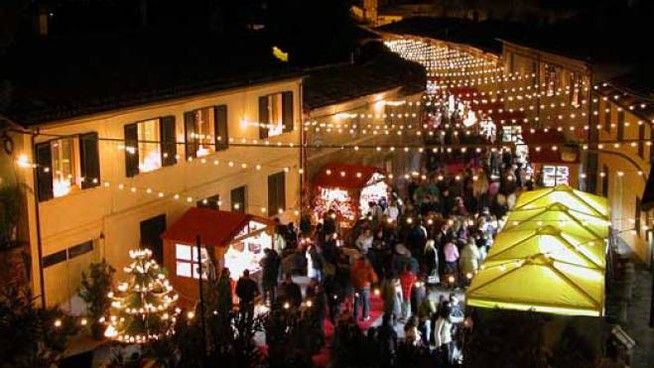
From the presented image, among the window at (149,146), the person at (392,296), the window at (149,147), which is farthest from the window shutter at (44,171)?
the person at (392,296)

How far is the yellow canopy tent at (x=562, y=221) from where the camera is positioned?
1700cm

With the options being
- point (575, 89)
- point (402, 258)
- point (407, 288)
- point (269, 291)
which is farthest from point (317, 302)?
point (575, 89)

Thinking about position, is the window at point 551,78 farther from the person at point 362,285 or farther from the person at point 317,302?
the person at point 317,302

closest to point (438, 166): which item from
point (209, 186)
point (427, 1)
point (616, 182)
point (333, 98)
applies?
point (333, 98)

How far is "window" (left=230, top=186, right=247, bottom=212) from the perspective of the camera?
2375cm

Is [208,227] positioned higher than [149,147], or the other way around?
[149,147]

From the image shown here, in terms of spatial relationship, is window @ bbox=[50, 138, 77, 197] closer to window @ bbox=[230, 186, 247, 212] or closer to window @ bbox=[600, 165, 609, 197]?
window @ bbox=[230, 186, 247, 212]

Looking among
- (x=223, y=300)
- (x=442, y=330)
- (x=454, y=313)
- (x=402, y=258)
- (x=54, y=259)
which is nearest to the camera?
(x=223, y=300)

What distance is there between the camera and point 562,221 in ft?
57.1

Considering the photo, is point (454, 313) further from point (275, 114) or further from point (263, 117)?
point (275, 114)

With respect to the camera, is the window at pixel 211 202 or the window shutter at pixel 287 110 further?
the window shutter at pixel 287 110

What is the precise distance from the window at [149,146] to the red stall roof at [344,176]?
571 cm

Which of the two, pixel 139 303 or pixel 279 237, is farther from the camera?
pixel 279 237

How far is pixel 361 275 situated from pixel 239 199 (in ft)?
23.0
